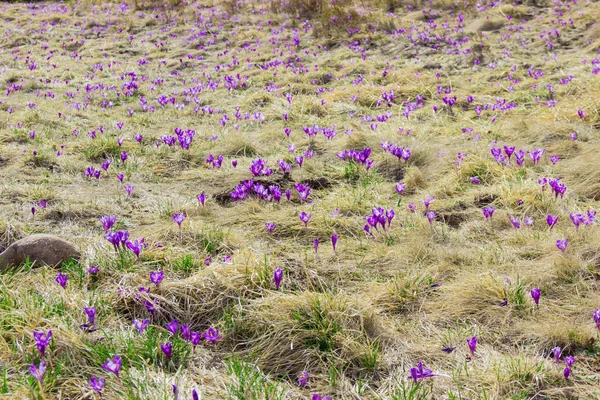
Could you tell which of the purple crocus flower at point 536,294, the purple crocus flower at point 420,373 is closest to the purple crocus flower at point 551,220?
the purple crocus flower at point 536,294

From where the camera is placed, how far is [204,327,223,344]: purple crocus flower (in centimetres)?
257

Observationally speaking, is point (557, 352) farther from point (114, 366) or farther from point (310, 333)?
point (114, 366)

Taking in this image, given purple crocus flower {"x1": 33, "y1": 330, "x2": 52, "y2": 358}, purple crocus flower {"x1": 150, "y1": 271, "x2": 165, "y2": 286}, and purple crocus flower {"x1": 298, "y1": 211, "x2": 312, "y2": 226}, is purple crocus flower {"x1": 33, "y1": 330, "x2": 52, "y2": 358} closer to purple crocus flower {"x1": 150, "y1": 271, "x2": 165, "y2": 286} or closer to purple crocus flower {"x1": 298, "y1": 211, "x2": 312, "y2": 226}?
purple crocus flower {"x1": 150, "y1": 271, "x2": 165, "y2": 286}

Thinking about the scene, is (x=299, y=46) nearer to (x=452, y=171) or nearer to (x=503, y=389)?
(x=452, y=171)

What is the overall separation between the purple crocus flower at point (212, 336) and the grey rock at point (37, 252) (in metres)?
1.24

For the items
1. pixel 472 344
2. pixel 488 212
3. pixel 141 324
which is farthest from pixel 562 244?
pixel 141 324

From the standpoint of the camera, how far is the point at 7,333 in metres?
2.52

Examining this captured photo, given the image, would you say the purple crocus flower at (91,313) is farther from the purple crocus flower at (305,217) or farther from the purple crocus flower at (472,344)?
the purple crocus flower at (472,344)

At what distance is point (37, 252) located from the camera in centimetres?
323

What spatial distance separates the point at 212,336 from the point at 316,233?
1.44 m

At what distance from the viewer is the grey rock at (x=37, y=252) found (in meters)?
3.21

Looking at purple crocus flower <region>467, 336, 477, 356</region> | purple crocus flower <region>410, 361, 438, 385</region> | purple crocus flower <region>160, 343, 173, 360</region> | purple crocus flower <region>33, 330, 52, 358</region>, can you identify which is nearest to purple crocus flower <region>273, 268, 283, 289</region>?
purple crocus flower <region>160, 343, 173, 360</region>

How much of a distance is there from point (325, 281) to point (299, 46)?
9830mm

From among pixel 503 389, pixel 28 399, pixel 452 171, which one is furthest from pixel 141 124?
pixel 503 389
